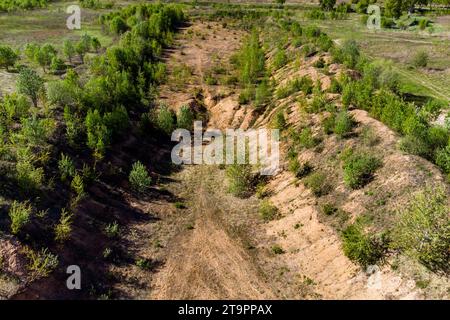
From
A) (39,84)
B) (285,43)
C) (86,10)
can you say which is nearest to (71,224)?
(39,84)

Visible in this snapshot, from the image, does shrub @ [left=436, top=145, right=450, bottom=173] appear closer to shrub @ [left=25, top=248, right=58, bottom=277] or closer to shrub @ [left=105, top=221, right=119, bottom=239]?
shrub @ [left=105, top=221, right=119, bottom=239]

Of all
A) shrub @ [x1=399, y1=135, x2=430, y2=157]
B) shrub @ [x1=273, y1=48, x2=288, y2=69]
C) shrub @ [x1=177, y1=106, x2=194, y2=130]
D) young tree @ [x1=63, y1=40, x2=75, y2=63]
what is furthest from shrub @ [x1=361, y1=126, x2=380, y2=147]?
young tree @ [x1=63, y1=40, x2=75, y2=63]

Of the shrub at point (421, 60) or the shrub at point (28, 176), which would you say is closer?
the shrub at point (28, 176)

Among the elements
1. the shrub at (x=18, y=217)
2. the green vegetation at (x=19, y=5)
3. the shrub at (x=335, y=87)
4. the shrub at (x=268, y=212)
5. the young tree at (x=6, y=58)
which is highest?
the green vegetation at (x=19, y=5)

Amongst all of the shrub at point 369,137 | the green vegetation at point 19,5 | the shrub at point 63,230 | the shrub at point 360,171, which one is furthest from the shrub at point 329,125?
the green vegetation at point 19,5

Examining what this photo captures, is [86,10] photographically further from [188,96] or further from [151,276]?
[151,276]

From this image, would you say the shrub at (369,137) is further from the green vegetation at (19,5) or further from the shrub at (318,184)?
the green vegetation at (19,5)
